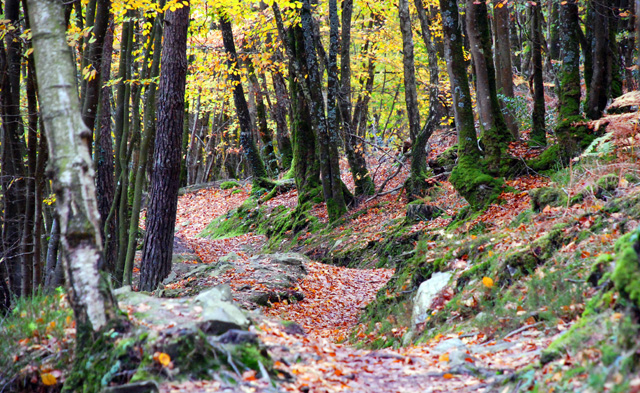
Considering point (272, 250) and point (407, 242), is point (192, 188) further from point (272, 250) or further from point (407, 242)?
point (407, 242)

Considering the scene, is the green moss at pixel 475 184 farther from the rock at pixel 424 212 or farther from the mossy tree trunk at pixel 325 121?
the mossy tree trunk at pixel 325 121

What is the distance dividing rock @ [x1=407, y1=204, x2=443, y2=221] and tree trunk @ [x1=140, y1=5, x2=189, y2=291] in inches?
197

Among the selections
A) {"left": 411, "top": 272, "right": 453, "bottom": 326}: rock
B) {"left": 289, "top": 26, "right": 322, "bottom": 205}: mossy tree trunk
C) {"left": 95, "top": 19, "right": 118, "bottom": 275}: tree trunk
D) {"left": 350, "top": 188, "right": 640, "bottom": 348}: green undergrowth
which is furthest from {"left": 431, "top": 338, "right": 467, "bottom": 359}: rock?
{"left": 289, "top": 26, "right": 322, "bottom": 205}: mossy tree trunk

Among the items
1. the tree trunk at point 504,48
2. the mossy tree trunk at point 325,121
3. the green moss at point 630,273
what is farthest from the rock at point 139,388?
the tree trunk at point 504,48

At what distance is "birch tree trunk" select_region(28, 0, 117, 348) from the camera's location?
3770 millimetres

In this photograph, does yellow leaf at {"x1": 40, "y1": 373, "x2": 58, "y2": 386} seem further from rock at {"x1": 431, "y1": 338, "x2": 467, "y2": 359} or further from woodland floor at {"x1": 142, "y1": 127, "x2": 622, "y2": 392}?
rock at {"x1": 431, "y1": 338, "x2": 467, "y2": 359}

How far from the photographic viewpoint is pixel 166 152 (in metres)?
9.28

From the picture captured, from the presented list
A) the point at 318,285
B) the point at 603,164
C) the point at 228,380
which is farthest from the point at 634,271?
the point at 318,285

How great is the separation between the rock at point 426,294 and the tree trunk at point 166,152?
16.2 ft

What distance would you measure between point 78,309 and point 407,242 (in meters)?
7.44

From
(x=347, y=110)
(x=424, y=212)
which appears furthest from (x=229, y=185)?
(x=424, y=212)

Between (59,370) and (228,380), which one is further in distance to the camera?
(59,370)

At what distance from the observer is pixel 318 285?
376 inches

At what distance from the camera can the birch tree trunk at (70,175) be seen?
12.4 ft
